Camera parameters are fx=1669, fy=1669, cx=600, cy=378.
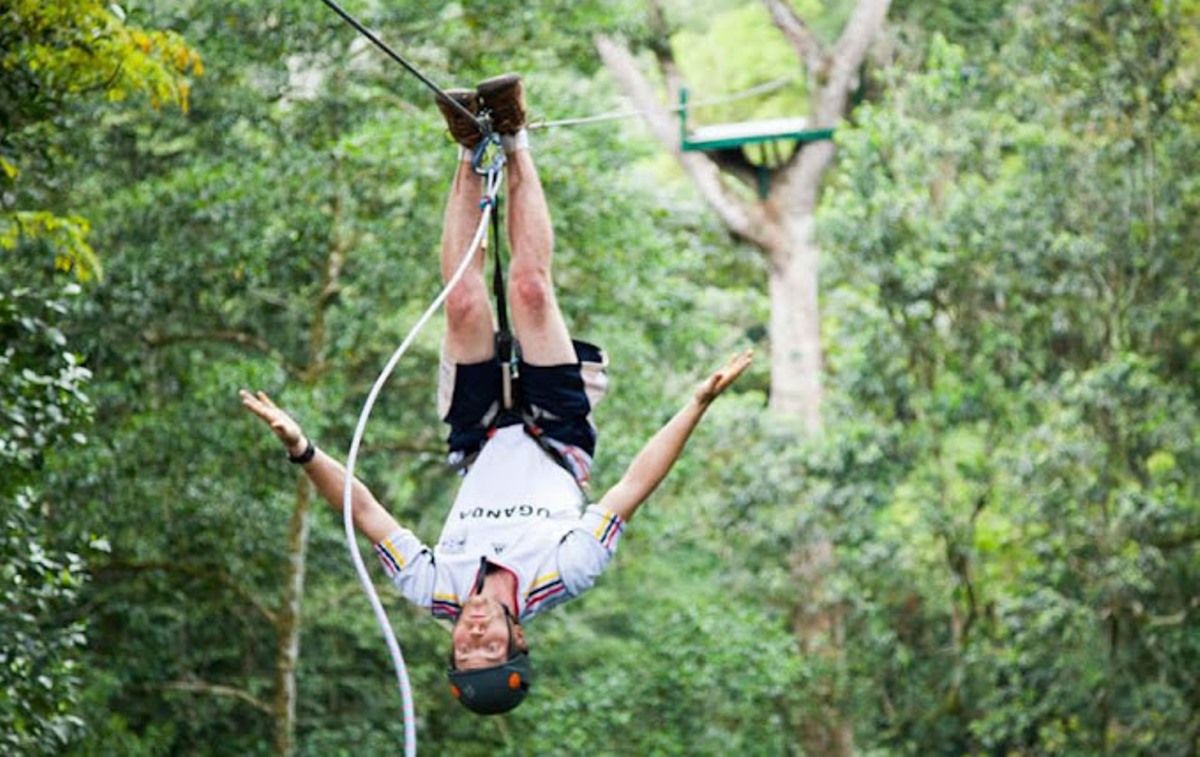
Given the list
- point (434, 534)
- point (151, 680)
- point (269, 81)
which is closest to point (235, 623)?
point (151, 680)

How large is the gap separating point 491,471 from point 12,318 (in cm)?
178

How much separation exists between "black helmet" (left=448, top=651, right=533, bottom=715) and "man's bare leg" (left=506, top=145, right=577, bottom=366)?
0.81m

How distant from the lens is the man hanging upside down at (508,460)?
3.14 m

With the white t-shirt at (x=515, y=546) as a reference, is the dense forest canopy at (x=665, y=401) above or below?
above

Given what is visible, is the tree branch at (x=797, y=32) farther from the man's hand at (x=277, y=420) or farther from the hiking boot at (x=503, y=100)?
the man's hand at (x=277, y=420)

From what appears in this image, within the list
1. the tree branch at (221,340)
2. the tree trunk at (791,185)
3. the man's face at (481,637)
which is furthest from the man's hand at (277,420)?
the tree trunk at (791,185)

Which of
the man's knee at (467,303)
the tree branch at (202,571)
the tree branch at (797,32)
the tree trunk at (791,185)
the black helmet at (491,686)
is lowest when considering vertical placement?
the black helmet at (491,686)

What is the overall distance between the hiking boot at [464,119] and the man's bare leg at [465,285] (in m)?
0.05

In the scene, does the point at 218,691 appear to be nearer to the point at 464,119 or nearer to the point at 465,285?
the point at 465,285

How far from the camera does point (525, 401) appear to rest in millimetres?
3605

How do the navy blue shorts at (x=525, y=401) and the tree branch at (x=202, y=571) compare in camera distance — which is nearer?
the navy blue shorts at (x=525, y=401)

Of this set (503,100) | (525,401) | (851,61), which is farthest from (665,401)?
(851,61)

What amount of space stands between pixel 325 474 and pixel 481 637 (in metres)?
0.48

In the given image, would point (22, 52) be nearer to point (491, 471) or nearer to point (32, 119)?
point (32, 119)
